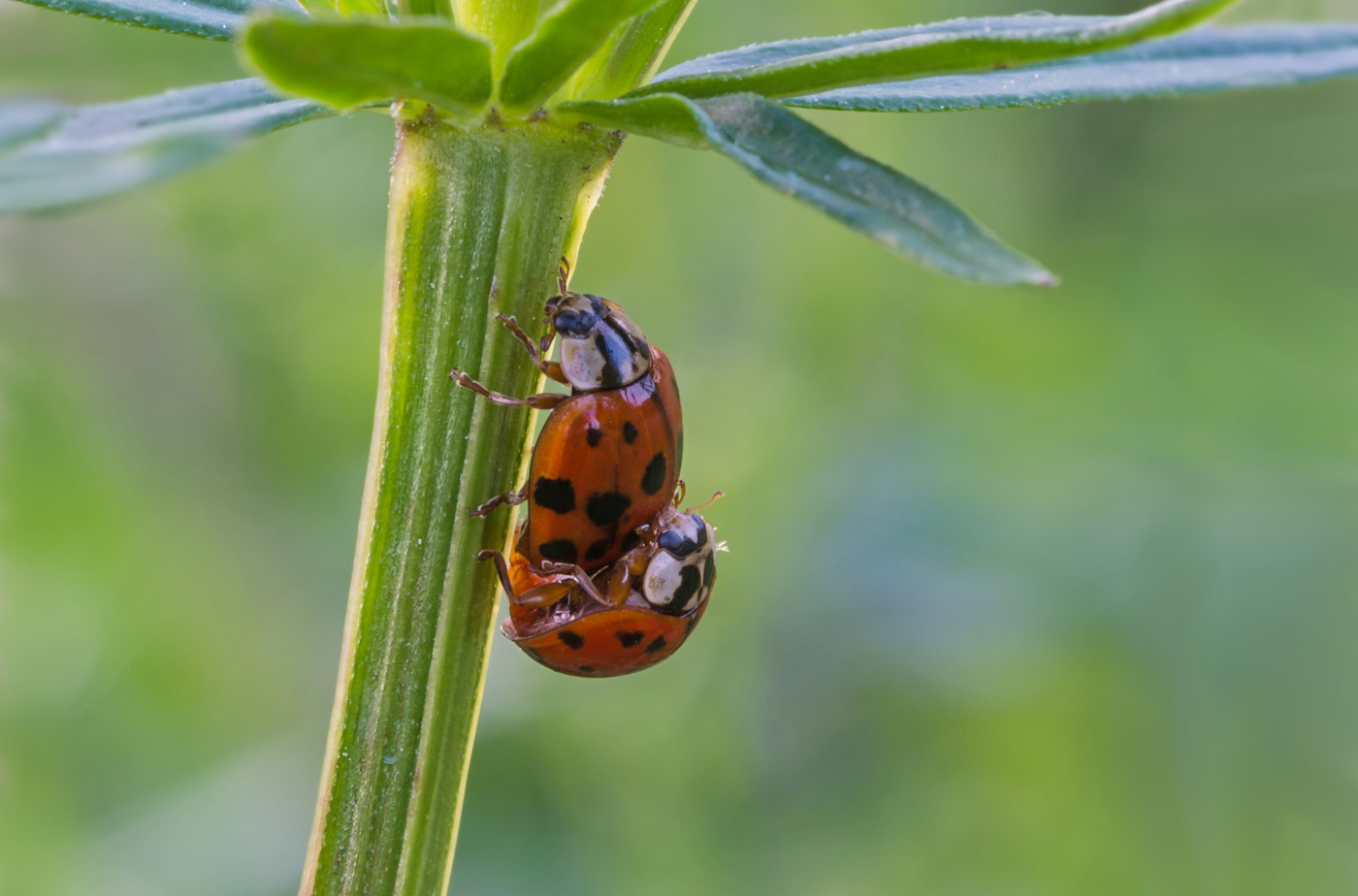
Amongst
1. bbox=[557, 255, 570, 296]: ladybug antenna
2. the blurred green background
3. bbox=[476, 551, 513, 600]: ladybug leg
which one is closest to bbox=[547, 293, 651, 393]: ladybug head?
bbox=[557, 255, 570, 296]: ladybug antenna

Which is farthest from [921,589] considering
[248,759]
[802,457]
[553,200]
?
[553,200]

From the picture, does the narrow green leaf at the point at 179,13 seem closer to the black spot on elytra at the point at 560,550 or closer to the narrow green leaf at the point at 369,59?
the narrow green leaf at the point at 369,59

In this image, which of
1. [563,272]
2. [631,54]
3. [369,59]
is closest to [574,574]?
[563,272]

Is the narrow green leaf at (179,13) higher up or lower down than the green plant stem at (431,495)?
higher up

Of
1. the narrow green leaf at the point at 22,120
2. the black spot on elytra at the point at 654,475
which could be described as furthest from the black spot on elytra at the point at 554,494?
the narrow green leaf at the point at 22,120

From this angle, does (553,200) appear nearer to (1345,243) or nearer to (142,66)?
(142,66)
